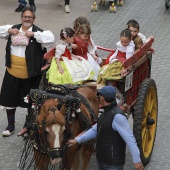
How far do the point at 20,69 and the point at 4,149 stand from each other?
4.36 feet

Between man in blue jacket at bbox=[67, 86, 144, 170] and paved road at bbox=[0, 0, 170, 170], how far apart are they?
2828mm

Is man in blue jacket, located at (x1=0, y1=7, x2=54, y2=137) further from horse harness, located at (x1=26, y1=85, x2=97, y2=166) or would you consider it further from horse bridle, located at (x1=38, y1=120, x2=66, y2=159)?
horse bridle, located at (x1=38, y1=120, x2=66, y2=159)

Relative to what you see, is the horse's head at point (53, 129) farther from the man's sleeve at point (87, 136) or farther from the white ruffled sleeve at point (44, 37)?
the white ruffled sleeve at point (44, 37)

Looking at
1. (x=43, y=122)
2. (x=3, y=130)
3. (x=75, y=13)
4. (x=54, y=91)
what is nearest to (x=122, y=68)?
(x=54, y=91)

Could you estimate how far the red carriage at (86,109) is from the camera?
744cm

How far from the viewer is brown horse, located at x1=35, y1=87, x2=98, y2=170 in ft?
23.7

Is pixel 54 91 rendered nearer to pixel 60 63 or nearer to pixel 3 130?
pixel 60 63

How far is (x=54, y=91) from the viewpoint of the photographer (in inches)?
308

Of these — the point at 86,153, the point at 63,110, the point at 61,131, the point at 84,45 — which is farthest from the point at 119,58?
the point at 61,131

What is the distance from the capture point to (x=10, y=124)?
406 inches

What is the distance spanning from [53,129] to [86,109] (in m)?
1.14

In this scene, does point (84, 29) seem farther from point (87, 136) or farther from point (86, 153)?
point (87, 136)

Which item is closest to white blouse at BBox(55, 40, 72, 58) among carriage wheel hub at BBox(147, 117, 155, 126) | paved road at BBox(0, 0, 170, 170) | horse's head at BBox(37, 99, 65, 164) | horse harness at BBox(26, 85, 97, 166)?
horse harness at BBox(26, 85, 97, 166)

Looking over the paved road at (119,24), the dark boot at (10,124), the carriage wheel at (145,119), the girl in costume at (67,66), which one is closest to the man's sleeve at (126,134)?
the carriage wheel at (145,119)
